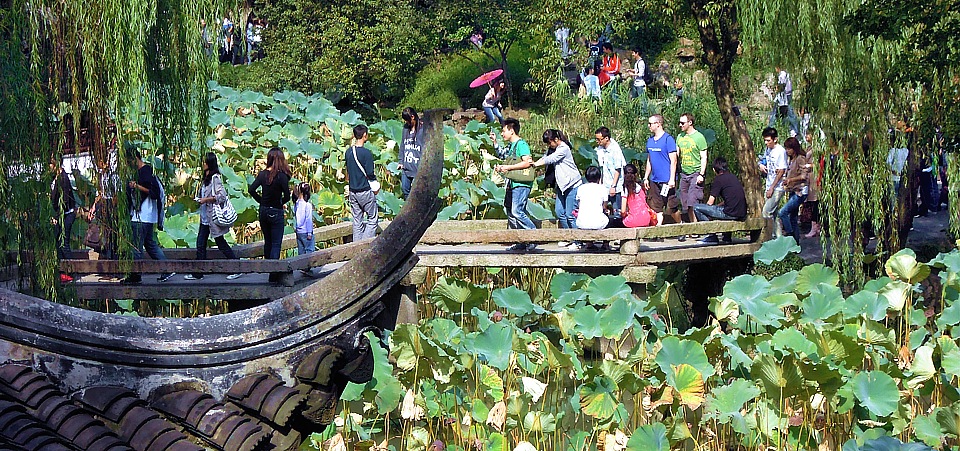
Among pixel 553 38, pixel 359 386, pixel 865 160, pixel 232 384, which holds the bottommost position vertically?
pixel 359 386

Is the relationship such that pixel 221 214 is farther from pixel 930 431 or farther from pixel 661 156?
pixel 930 431

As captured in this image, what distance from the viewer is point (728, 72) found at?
11094mm

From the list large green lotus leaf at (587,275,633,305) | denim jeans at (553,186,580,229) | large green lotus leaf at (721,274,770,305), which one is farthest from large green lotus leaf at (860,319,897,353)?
denim jeans at (553,186,580,229)

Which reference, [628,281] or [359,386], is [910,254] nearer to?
[628,281]

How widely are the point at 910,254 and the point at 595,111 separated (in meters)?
8.94

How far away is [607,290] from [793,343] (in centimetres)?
155

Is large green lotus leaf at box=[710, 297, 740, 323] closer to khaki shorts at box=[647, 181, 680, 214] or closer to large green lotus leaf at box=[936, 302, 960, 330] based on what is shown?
large green lotus leaf at box=[936, 302, 960, 330]

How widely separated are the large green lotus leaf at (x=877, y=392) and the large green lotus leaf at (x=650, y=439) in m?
1.12

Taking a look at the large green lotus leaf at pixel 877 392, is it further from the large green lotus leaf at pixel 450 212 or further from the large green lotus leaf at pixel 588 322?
the large green lotus leaf at pixel 450 212

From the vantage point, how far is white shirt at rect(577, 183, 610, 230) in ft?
30.9

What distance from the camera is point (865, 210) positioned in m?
9.65

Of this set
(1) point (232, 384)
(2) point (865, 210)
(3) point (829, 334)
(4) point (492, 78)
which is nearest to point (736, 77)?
(4) point (492, 78)

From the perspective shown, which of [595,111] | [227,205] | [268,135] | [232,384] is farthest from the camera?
[595,111]

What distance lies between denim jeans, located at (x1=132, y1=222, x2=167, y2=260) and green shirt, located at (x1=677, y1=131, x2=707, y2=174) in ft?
15.5
